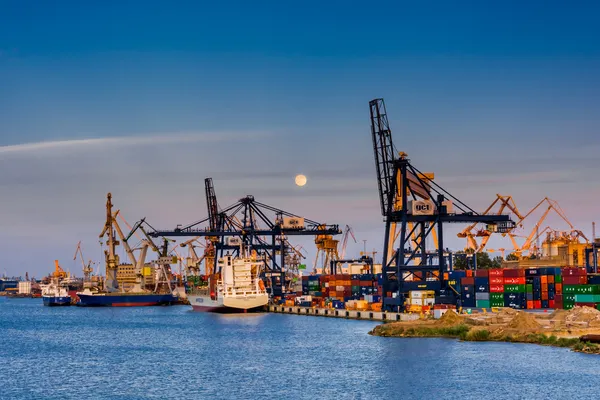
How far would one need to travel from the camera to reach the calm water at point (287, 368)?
40469mm

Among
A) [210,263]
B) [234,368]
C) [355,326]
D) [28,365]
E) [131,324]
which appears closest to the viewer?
[234,368]

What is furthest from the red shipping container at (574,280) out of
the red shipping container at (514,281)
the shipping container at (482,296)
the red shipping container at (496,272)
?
the shipping container at (482,296)

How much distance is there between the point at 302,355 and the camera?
54.5 metres

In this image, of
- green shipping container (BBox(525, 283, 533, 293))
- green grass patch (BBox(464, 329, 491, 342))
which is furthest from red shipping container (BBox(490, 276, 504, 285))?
green grass patch (BBox(464, 329, 491, 342))

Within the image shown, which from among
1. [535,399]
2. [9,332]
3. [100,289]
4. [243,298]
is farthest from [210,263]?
[535,399]

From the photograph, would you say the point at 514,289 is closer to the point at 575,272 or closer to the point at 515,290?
the point at 515,290

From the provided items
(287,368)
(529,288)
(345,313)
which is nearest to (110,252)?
(345,313)

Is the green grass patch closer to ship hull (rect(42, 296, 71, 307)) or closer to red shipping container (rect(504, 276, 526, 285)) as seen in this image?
red shipping container (rect(504, 276, 526, 285))

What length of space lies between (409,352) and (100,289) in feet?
365

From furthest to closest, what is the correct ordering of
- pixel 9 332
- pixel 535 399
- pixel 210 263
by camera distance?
Result: 1. pixel 210 263
2. pixel 9 332
3. pixel 535 399

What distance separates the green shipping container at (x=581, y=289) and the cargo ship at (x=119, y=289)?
3297 inches

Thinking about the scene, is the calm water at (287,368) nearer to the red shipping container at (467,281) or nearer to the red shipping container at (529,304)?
the red shipping container at (467,281)

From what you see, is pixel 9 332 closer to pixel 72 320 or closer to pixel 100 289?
pixel 72 320

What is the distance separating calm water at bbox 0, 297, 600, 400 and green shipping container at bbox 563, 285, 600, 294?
19897mm
